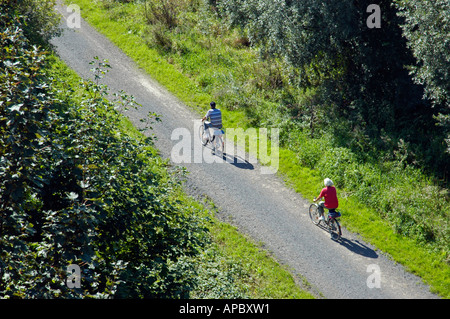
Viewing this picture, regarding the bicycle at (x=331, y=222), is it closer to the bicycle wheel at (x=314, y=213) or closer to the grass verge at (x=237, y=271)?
the bicycle wheel at (x=314, y=213)

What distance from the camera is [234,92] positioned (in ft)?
75.0

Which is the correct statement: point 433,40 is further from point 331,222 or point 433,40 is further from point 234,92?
point 234,92

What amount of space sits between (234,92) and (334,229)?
32.5 ft

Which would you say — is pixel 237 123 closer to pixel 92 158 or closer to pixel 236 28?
pixel 236 28

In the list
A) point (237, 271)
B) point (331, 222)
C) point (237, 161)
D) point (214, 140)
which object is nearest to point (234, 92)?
point (214, 140)

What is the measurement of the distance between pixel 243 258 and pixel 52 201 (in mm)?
6969

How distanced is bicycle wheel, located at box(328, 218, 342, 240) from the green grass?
2.44ft

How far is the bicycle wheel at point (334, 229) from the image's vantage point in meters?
15.4

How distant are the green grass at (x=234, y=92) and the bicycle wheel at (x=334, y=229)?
2.44 ft

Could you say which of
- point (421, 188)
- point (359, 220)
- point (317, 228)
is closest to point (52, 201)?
point (317, 228)

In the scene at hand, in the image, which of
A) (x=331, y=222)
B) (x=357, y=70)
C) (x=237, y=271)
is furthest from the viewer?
(x=357, y=70)

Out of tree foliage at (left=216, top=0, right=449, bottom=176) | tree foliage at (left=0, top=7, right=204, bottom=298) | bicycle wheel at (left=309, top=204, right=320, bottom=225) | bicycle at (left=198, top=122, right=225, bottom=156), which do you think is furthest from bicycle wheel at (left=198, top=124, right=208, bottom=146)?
tree foliage at (left=0, top=7, right=204, bottom=298)

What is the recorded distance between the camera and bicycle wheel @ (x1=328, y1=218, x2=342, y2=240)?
1543 centimetres

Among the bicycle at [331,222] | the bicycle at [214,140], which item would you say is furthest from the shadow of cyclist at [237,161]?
the bicycle at [331,222]
